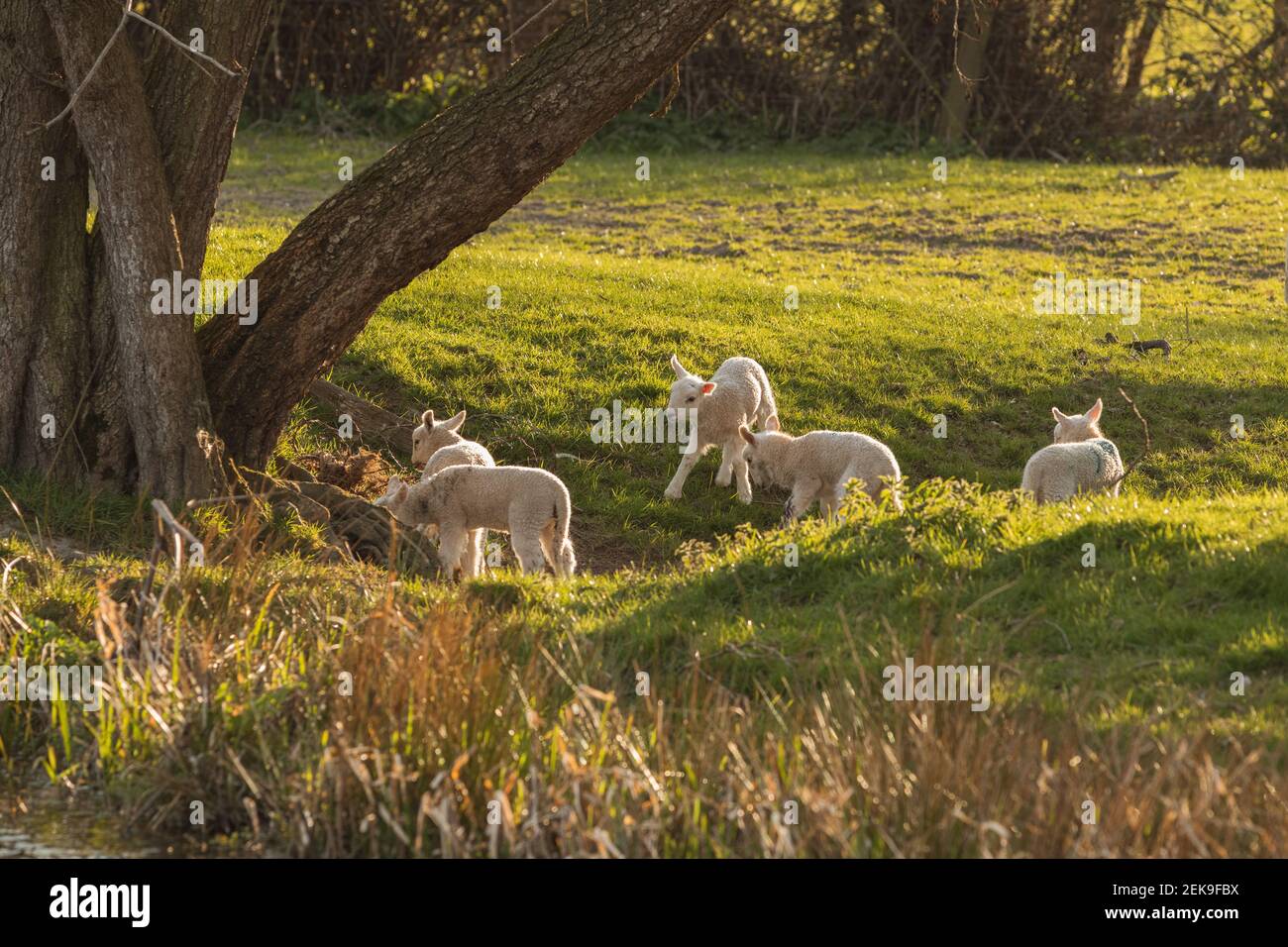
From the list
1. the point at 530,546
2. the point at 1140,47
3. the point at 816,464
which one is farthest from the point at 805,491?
the point at 1140,47

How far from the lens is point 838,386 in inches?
539

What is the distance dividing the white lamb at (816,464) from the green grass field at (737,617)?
666 mm

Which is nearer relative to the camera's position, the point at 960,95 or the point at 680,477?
the point at 680,477

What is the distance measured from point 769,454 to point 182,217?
13.5 ft

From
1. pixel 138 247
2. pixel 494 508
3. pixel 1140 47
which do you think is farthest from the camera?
pixel 1140 47

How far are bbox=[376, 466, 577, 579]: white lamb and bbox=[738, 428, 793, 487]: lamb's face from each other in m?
1.82

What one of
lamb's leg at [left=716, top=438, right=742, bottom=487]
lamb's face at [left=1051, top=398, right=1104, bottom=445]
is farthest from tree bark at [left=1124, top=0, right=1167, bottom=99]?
lamb's leg at [left=716, top=438, right=742, bottom=487]

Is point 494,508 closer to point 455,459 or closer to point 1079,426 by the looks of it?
point 455,459

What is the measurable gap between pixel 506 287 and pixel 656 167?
9.57m

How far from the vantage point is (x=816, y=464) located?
1088cm

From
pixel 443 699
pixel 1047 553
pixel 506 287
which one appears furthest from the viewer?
pixel 506 287

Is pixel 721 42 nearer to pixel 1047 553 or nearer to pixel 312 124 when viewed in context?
pixel 312 124

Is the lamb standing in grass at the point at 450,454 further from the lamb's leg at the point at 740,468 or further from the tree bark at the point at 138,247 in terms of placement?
the lamb's leg at the point at 740,468
